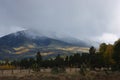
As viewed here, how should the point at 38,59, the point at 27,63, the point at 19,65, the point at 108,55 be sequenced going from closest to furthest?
the point at 108,55 → the point at 38,59 → the point at 27,63 → the point at 19,65

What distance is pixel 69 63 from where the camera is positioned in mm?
169750

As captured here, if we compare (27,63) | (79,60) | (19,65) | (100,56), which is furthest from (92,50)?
(19,65)

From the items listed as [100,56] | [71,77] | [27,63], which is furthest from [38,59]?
[71,77]

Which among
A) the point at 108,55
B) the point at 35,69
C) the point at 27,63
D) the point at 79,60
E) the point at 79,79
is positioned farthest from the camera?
the point at 27,63

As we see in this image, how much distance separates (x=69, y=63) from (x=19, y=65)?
117 feet

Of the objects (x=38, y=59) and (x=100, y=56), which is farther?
(x=38, y=59)

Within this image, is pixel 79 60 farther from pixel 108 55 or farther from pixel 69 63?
pixel 108 55

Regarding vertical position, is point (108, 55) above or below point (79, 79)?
above

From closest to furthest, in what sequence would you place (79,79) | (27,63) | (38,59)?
(79,79), (38,59), (27,63)

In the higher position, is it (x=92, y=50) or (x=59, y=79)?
(x=92, y=50)

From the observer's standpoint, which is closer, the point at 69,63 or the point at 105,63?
the point at 105,63

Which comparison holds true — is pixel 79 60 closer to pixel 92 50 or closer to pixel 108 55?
pixel 92 50

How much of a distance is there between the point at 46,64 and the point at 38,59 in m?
24.6

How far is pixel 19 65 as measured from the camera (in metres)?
184
